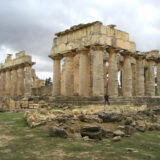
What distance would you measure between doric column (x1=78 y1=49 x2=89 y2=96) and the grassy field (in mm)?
12804

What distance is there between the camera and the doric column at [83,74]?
73.5 feet

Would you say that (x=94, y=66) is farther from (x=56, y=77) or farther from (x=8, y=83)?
(x=8, y=83)

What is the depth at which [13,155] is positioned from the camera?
6754 millimetres

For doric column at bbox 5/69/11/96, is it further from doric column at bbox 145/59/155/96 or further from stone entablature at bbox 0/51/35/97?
doric column at bbox 145/59/155/96

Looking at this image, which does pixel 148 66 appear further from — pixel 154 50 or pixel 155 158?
pixel 155 158

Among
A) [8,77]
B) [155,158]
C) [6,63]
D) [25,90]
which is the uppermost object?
[6,63]

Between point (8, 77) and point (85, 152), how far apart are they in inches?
1357

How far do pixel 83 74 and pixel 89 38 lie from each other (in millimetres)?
3691

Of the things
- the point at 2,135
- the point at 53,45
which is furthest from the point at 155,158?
the point at 53,45

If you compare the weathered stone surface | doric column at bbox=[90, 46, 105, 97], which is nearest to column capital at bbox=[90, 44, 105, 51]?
doric column at bbox=[90, 46, 105, 97]

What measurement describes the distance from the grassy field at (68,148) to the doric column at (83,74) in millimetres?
12804

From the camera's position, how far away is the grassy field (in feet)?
21.9

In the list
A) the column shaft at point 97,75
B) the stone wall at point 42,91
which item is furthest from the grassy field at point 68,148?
the stone wall at point 42,91

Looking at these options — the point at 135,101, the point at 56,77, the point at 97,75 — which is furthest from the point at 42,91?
the point at 135,101
